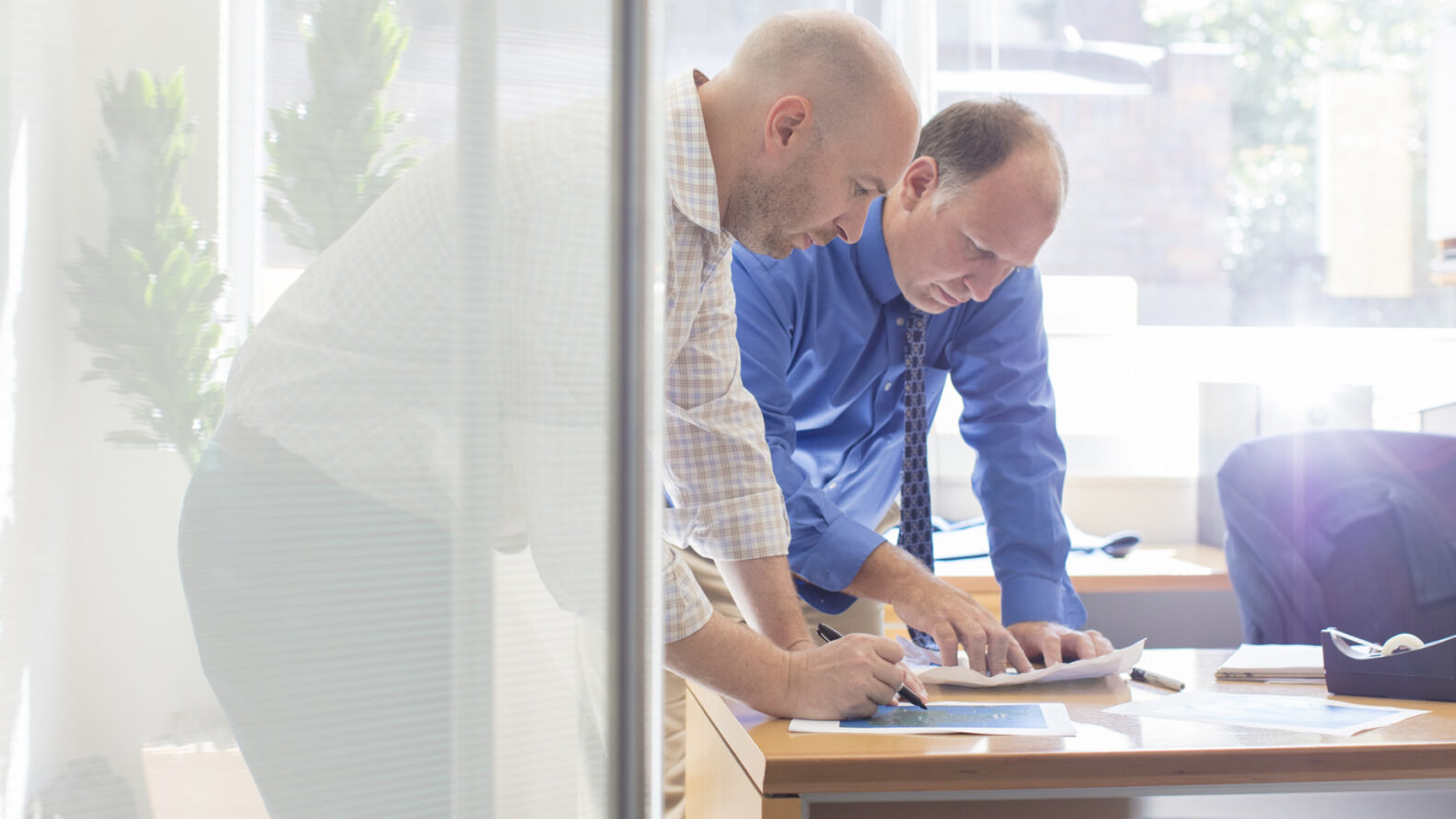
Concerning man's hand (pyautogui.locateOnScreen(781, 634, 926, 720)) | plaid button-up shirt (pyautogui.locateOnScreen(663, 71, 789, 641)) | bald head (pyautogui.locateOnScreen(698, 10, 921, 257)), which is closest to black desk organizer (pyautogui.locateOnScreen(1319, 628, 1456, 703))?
man's hand (pyautogui.locateOnScreen(781, 634, 926, 720))

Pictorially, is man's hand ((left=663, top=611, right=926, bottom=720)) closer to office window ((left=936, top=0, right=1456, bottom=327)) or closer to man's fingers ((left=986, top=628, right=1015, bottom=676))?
man's fingers ((left=986, top=628, right=1015, bottom=676))

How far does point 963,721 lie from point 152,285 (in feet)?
2.69

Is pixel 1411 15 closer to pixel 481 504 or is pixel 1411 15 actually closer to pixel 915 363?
pixel 915 363

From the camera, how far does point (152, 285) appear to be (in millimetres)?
569

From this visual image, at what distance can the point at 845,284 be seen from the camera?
1715 mm

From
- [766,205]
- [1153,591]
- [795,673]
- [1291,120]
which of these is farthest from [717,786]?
[1291,120]

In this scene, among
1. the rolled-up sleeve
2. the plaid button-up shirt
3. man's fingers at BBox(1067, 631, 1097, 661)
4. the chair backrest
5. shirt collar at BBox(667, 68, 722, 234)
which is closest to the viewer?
shirt collar at BBox(667, 68, 722, 234)

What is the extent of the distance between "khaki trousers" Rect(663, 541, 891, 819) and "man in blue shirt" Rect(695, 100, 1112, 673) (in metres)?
0.15

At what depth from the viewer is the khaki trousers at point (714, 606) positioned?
184 centimetres

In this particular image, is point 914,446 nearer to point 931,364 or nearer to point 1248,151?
point 931,364

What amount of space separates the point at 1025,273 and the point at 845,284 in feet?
1.08

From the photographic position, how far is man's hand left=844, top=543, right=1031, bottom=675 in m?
1.34

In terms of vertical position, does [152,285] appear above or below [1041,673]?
above

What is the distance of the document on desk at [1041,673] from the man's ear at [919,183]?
27.0 inches
